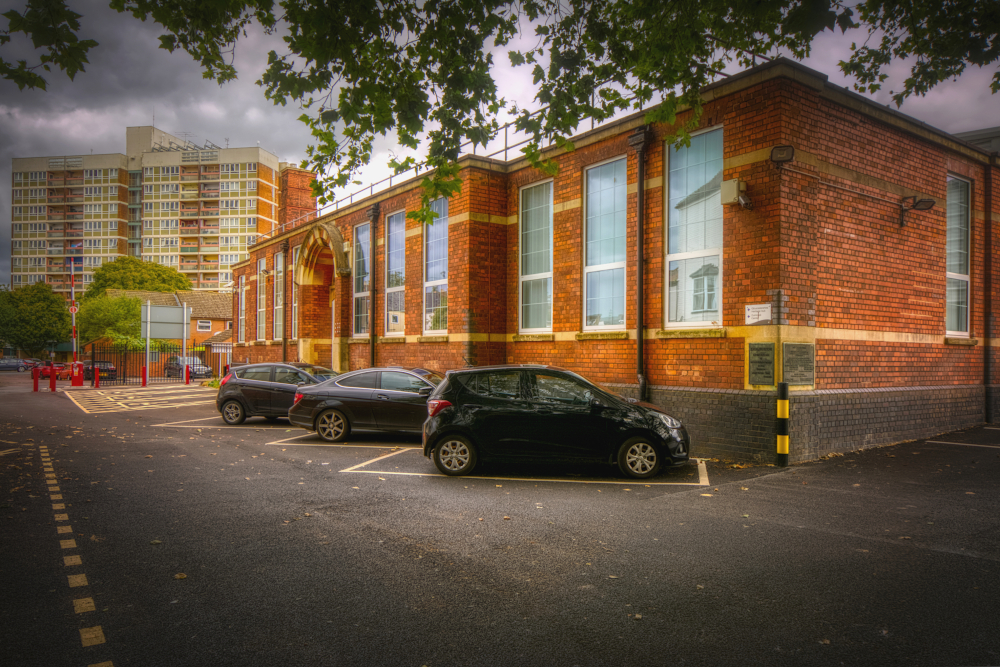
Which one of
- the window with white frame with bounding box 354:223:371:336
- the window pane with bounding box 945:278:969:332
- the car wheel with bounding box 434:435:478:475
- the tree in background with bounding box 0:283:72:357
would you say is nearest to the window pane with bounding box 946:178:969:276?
the window pane with bounding box 945:278:969:332

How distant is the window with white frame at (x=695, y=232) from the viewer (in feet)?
32.8

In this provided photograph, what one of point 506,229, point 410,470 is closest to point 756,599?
point 410,470

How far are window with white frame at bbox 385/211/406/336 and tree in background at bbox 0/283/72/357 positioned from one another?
70.8m

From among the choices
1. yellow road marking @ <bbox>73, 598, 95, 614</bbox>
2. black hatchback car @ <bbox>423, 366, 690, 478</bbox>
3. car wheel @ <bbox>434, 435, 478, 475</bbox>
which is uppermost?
black hatchback car @ <bbox>423, 366, 690, 478</bbox>

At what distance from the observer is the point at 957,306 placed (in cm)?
1220

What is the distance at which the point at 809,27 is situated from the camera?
4.41 metres

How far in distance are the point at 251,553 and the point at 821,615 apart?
425 cm

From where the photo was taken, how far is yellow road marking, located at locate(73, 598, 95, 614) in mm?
3785

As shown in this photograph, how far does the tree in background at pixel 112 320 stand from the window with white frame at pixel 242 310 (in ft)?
86.8

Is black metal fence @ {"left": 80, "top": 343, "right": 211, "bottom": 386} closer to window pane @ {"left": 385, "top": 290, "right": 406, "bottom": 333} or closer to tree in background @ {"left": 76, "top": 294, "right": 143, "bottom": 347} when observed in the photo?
tree in background @ {"left": 76, "top": 294, "right": 143, "bottom": 347}

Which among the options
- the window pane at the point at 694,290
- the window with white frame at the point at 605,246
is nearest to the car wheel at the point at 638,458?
the window pane at the point at 694,290

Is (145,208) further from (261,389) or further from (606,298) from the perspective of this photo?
(606,298)

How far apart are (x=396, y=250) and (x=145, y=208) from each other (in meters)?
84.2

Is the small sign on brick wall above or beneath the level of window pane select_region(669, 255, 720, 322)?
beneath
